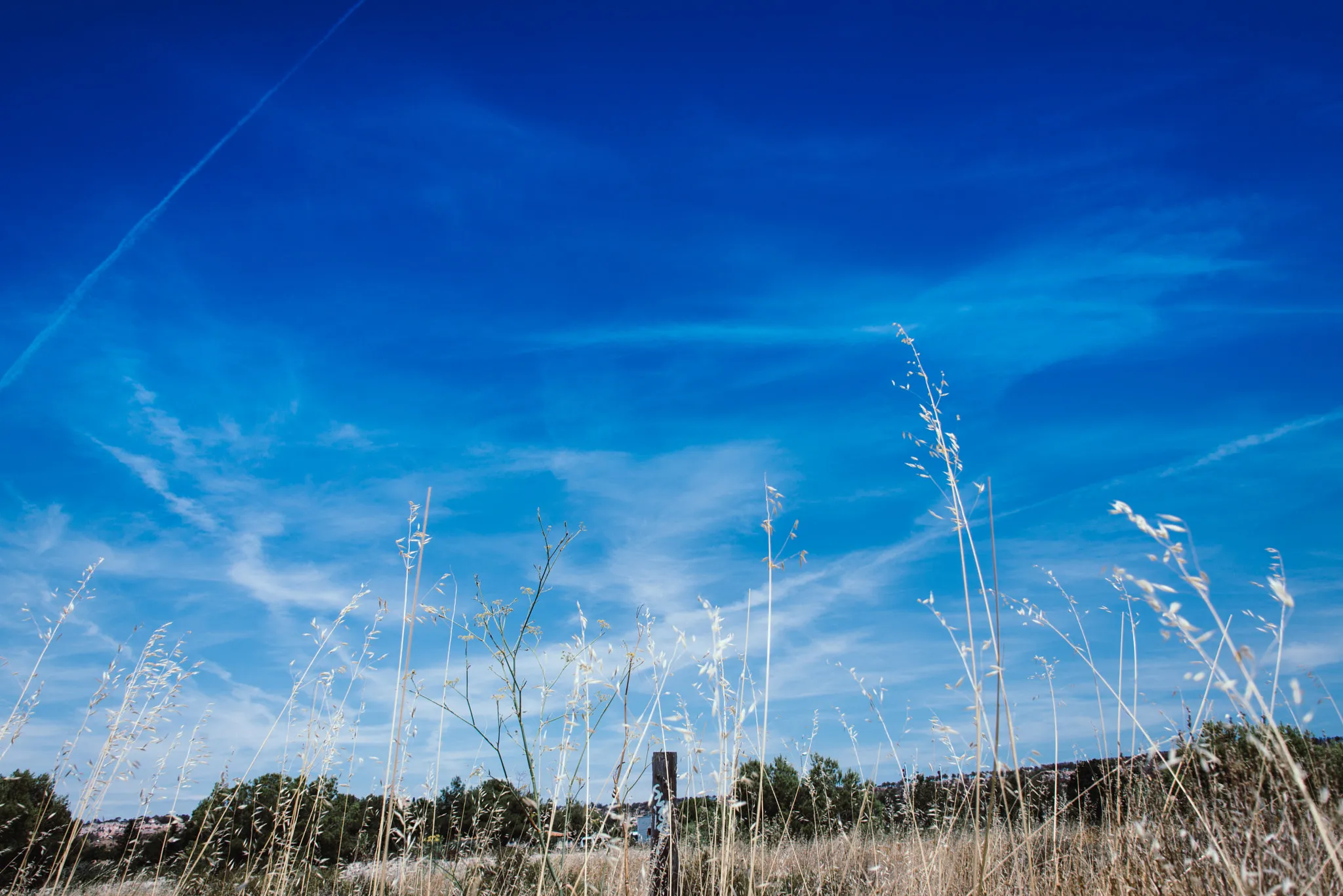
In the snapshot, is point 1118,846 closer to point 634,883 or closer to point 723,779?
point 723,779

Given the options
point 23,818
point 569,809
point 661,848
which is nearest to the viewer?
A: point 569,809

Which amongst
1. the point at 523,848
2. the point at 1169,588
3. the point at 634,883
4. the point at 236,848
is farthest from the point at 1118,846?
the point at 236,848

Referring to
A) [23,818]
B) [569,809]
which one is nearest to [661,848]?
[569,809]

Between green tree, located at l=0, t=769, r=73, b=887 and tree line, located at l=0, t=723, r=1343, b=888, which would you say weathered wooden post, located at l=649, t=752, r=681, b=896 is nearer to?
tree line, located at l=0, t=723, r=1343, b=888

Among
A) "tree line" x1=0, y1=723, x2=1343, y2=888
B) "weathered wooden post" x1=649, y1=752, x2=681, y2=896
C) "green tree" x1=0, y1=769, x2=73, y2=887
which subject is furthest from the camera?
"green tree" x1=0, y1=769, x2=73, y2=887

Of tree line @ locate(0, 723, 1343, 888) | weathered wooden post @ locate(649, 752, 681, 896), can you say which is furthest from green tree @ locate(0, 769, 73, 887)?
weathered wooden post @ locate(649, 752, 681, 896)

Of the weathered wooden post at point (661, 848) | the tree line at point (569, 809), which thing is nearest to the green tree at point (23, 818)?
the tree line at point (569, 809)

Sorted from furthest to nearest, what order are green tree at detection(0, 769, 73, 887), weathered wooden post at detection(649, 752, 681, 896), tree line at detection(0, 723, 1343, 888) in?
green tree at detection(0, 769, 73, 887) → weathered wooden post at detection(649, 752, 681, 896) → tree line at detection(0, 723, 1343, 888)

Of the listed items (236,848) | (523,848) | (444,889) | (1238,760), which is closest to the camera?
(1238,760)

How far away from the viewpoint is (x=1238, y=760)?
3.86 metres

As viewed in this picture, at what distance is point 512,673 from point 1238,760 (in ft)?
12.3

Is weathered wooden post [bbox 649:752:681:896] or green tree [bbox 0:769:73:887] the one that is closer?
weathered wooden post [bbox 649:752:681:896]

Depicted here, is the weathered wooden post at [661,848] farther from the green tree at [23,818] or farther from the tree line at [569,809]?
the green tree at [23,818]

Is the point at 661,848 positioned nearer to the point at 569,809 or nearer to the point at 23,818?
the point at 569,809
